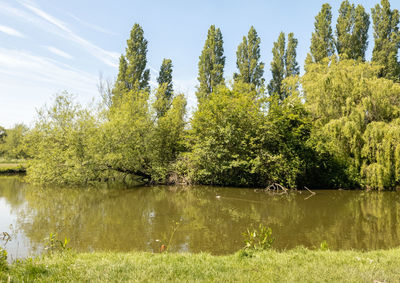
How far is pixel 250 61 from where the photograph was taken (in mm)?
33375

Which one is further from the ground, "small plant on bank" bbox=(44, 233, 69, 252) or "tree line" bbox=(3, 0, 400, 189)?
"tree line" bbox=(3, 0, 400, 189)

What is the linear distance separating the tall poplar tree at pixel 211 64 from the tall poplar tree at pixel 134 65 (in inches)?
261

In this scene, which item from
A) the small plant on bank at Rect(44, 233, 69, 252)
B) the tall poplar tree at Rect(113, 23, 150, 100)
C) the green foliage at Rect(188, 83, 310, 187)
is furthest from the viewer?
the tall poplar tree at Rect(113, 23, 150, 100)

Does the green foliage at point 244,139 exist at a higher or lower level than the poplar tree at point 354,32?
lower

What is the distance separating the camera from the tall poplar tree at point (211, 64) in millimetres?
32250

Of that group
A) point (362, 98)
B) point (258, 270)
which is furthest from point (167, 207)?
point (362, 98)

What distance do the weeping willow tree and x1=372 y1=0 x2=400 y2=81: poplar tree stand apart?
1040 centimetres

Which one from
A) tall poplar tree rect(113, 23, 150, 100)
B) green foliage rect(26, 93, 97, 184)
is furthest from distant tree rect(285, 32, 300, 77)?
green foliage rect(26, 93, 97, 184)

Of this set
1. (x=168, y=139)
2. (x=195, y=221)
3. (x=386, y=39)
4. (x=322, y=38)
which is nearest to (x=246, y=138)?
(x=168, y=139)

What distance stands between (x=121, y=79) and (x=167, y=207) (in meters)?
23.6

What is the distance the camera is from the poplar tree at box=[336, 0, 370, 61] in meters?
29.1

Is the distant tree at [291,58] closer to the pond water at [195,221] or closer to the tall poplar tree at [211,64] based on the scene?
the tall poplar tree at [211,64]

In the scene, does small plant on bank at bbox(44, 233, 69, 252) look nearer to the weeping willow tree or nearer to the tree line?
the tree line

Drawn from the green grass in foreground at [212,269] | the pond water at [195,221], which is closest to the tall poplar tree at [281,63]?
the pond water at [195,221]
